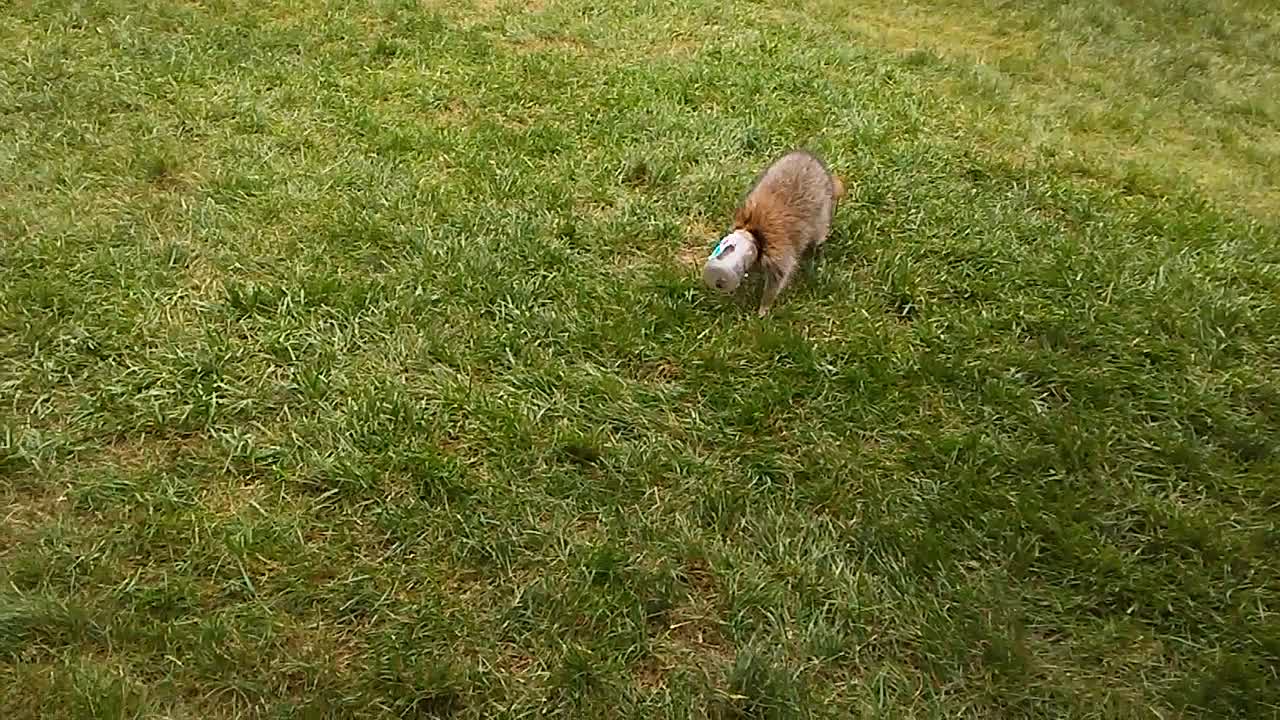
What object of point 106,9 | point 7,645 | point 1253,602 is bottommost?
point 1253,602

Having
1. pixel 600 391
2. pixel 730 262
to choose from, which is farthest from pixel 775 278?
pixel 600 391

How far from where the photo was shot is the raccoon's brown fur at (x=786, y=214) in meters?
2.52

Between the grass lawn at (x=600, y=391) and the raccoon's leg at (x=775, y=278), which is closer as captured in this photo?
the grass lawn at (x=600, y=391)

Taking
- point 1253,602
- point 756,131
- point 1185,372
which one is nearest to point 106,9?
point 756,131

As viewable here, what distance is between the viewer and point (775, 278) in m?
2.52

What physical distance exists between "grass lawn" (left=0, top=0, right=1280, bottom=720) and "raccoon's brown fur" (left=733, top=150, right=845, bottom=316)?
9 centimetres

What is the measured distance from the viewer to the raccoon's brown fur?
99.2 inches

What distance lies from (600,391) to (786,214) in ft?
2.27

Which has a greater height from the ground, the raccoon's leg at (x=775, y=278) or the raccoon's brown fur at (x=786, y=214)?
the raccoon's brown fur at (x=786, y=214)

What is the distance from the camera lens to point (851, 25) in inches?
162

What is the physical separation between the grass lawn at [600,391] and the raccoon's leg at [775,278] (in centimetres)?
6

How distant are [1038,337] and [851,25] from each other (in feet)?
6.72

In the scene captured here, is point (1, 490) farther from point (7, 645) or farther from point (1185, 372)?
point (1185, 372)

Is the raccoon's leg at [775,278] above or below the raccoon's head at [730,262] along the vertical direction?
below
